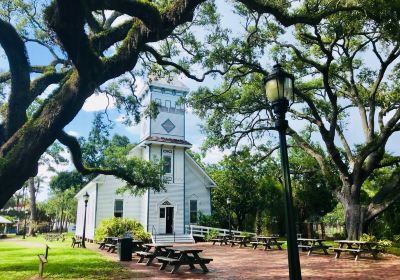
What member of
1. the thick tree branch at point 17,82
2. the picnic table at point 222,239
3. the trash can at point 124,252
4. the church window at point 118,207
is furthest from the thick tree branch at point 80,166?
the church window at point 118,207

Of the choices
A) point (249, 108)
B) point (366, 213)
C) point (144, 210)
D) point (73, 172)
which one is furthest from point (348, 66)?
point (73, 172)

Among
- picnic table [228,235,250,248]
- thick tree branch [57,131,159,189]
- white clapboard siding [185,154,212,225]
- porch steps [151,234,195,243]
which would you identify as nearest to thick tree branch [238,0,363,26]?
thick tree branch [57,131,159,189]

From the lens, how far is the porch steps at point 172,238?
82.8ft

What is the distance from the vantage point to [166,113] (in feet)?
96.1

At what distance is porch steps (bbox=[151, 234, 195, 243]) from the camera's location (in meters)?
25.2

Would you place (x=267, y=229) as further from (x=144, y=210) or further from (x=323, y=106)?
(x=323, y=106)

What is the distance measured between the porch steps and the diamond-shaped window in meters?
8.42

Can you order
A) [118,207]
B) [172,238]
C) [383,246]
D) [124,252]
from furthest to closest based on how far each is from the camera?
1. [118,207]
2. [172,238]
3. [383,246]
4. [124,252]

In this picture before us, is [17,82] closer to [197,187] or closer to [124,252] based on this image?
[124,252]

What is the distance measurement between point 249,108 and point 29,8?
40.8 ft

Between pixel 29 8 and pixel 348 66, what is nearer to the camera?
pixel 29 8

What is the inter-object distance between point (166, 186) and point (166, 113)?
19.8 feet

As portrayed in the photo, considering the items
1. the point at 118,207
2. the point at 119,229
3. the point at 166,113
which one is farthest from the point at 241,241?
the point at 166,113

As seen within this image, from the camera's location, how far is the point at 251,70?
1812 cm
